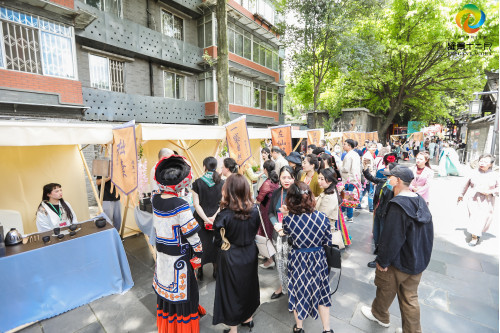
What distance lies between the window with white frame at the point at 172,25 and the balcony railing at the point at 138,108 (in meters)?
3.92

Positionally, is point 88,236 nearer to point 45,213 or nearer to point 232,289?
point 45,213

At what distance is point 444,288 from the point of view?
3539 mm

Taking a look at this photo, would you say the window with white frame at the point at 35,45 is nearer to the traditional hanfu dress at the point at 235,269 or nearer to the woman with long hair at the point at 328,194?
the traditional hanfu dress at the point at 235,269

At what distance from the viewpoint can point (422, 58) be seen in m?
16.6

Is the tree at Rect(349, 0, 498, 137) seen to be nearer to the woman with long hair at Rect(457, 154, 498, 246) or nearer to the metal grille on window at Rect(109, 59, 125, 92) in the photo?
the woman with long hair at Rect(457, 154, 498, 246)

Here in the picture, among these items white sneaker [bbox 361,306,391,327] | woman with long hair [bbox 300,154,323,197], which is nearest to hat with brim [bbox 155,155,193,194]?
woman with long hair [bbox 300,154,323,197]

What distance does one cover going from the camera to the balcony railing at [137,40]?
9.59 meters

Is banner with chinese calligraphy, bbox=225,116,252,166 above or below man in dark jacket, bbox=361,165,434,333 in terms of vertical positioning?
above

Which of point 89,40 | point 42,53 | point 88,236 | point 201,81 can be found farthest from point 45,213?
→ point 201,81

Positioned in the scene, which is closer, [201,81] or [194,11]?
[194,11]

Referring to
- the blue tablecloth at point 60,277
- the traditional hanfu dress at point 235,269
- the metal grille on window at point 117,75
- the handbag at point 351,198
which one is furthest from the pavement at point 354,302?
the metal grille on window at point 117,75

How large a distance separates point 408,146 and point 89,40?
23363 millimetres

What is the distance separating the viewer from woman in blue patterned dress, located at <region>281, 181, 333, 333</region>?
2463 mm

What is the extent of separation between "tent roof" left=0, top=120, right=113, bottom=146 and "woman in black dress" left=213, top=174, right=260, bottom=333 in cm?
291
